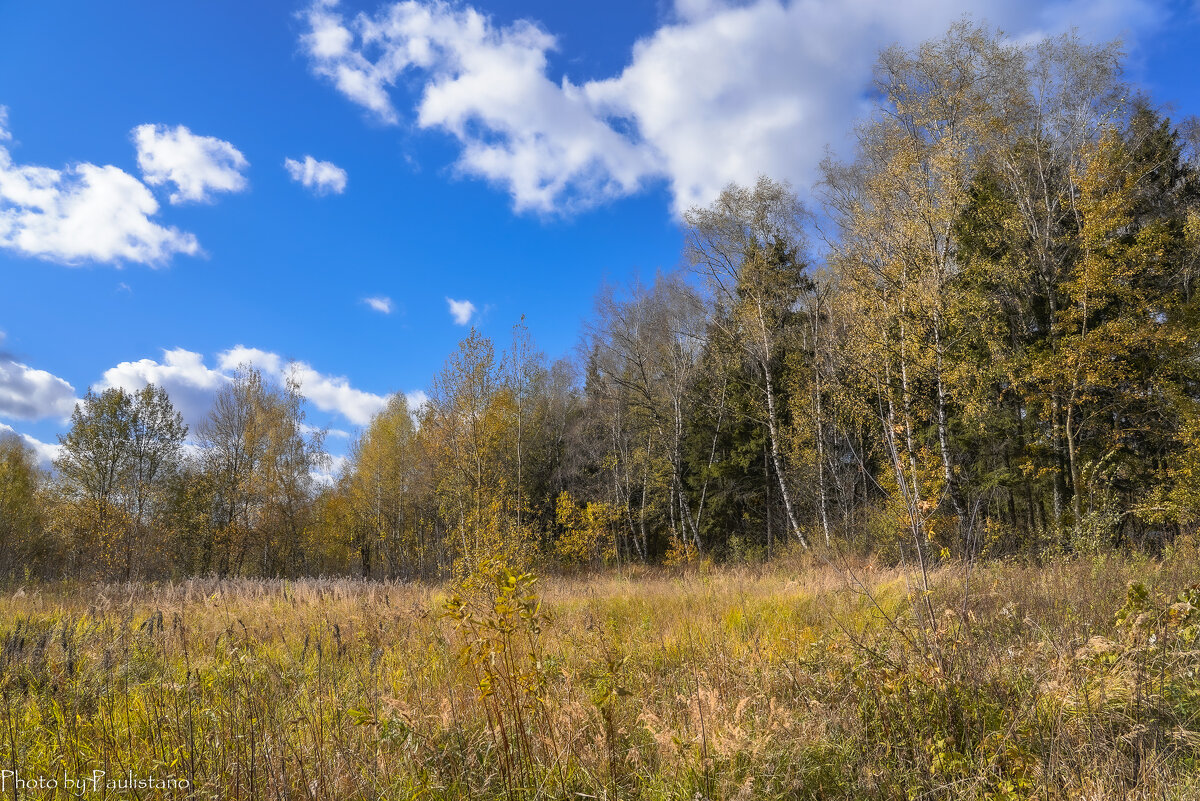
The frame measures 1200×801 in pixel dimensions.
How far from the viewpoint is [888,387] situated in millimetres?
7656

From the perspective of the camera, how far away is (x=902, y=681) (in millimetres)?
3023

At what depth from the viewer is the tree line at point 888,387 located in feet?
44.3

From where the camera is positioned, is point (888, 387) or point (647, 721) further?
point (888, 387)

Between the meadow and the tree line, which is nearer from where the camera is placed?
the meadow

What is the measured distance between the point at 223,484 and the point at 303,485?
174 inches

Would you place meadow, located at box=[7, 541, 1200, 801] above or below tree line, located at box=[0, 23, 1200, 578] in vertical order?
below

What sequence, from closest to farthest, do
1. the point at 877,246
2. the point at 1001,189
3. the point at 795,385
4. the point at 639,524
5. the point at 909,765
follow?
the point at 909,765 → the point at 877,246 → the point at 1001,189 → the point at 795,385 → the point at 639,524

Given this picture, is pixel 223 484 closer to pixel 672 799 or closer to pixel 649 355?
pixel 649 355

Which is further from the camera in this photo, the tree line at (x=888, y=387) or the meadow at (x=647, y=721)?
the tree line at (x=888, y=387)

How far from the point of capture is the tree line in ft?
44.3

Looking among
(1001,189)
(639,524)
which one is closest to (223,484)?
(639,524)

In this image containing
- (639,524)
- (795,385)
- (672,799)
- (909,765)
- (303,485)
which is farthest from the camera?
(303,485)

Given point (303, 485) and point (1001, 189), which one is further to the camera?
point (303, 485)

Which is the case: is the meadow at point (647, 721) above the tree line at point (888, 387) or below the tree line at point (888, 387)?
below
